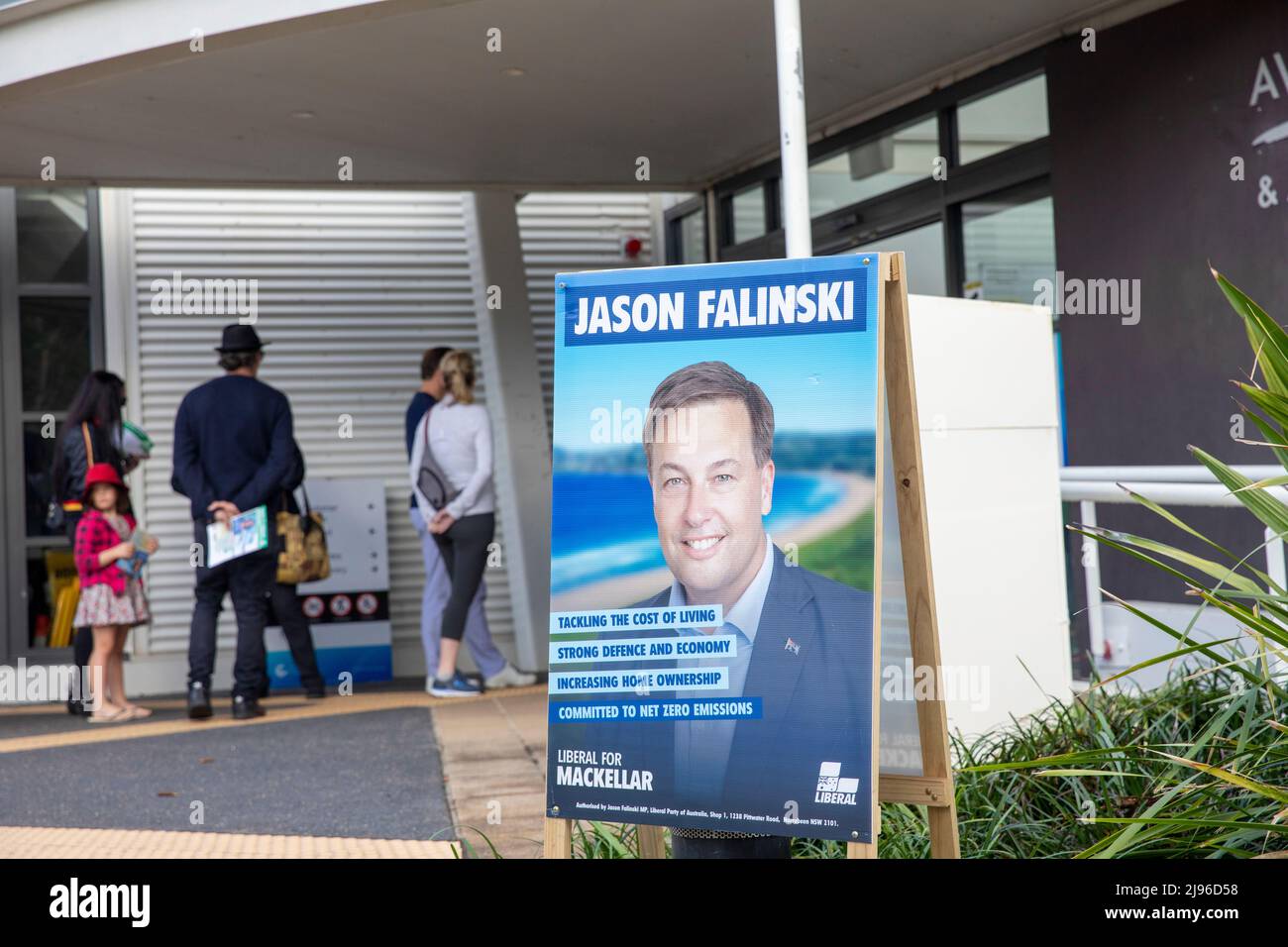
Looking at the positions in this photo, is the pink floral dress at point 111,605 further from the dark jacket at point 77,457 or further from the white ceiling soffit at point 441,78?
the white ceiling soffit at point 441,78

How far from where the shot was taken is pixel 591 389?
132 inches

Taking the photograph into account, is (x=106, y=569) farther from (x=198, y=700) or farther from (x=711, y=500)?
(x=711, y=500)

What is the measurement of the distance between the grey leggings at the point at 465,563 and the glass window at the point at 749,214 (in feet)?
9.59

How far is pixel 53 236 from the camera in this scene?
1008 cm

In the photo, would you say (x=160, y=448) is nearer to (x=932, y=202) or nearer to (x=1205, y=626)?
(x=932, y=202)

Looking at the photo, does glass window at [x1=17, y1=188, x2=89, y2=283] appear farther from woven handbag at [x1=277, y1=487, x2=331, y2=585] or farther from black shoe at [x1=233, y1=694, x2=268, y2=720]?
black shoe at [x1=233, y1=694, x2=268, y2=720]

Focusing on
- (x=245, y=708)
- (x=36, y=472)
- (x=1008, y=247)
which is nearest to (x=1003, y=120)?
(x=1008, y=247)

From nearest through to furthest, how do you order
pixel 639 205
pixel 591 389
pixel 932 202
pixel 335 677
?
pixel 591 389, pixel 932 202, pixel 335 677, pixel 639 205

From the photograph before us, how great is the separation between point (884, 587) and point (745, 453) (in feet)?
2.44

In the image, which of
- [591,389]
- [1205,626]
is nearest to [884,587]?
[591,389]

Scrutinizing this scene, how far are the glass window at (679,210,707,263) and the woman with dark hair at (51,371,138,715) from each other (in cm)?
442

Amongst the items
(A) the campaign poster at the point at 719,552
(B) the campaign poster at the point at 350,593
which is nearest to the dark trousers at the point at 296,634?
(B) the campaign poster at the point at 350,593

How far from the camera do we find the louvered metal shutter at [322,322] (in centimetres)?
1020

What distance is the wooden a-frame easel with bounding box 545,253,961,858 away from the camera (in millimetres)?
3164
